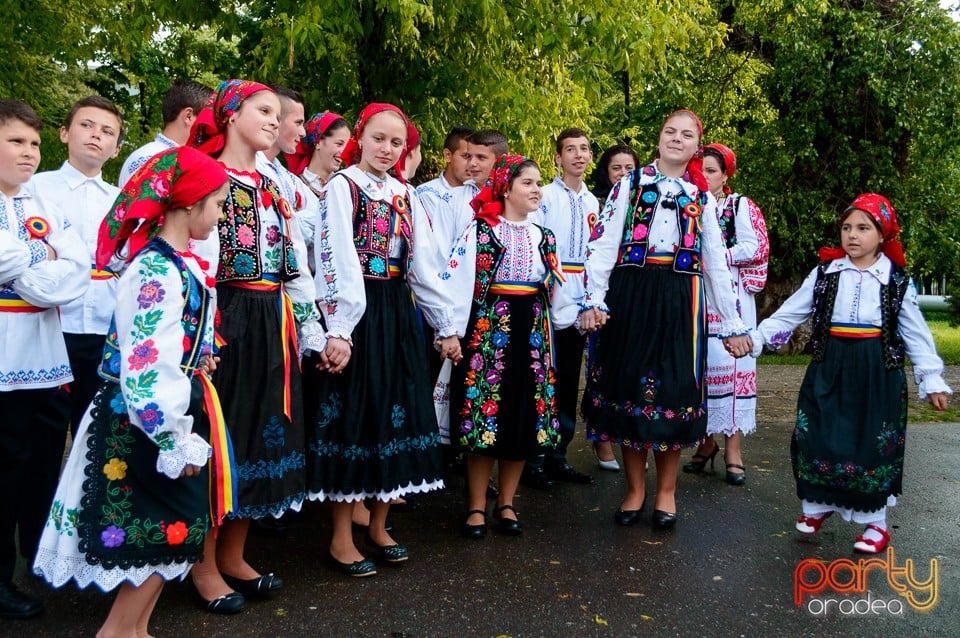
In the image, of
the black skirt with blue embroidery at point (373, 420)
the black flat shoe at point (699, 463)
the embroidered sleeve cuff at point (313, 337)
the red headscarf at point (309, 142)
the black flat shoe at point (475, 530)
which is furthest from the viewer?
the black flat shoe at point (699, 463)

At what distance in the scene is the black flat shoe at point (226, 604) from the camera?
134 inches

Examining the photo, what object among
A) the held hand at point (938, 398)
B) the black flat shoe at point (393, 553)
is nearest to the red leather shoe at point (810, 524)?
the held hand at point (938, 398)

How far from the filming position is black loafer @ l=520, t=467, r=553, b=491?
5473 mm

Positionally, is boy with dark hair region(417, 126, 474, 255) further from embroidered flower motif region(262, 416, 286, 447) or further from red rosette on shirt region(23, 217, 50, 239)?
red rosette on shirt region(23, 217, 50, 239)

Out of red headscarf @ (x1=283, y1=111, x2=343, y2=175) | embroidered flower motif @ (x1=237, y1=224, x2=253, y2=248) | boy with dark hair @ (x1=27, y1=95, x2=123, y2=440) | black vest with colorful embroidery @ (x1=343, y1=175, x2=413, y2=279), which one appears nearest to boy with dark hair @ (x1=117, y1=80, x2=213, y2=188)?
boy with dark hair @ (x1=27, y1=95, x2=123, y2=440)

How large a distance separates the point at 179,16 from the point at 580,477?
5.29 metres

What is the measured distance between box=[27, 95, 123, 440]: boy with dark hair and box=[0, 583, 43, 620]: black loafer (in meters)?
0.92

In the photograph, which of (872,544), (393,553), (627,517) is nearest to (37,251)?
(393,553)

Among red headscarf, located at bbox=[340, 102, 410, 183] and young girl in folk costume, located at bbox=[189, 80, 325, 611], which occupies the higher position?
red headscarf, located at bbox=[340, 102, 410, 183]

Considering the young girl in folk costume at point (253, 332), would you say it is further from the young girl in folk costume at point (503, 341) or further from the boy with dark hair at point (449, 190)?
the boy with dark hair at point (449, 190)

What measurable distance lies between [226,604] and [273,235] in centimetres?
153

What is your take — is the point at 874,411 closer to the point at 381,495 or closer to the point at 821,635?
the point at 821,635

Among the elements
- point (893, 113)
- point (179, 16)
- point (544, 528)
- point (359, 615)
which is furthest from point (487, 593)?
point (893, 113)

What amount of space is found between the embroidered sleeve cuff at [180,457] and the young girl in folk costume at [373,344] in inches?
37.7
